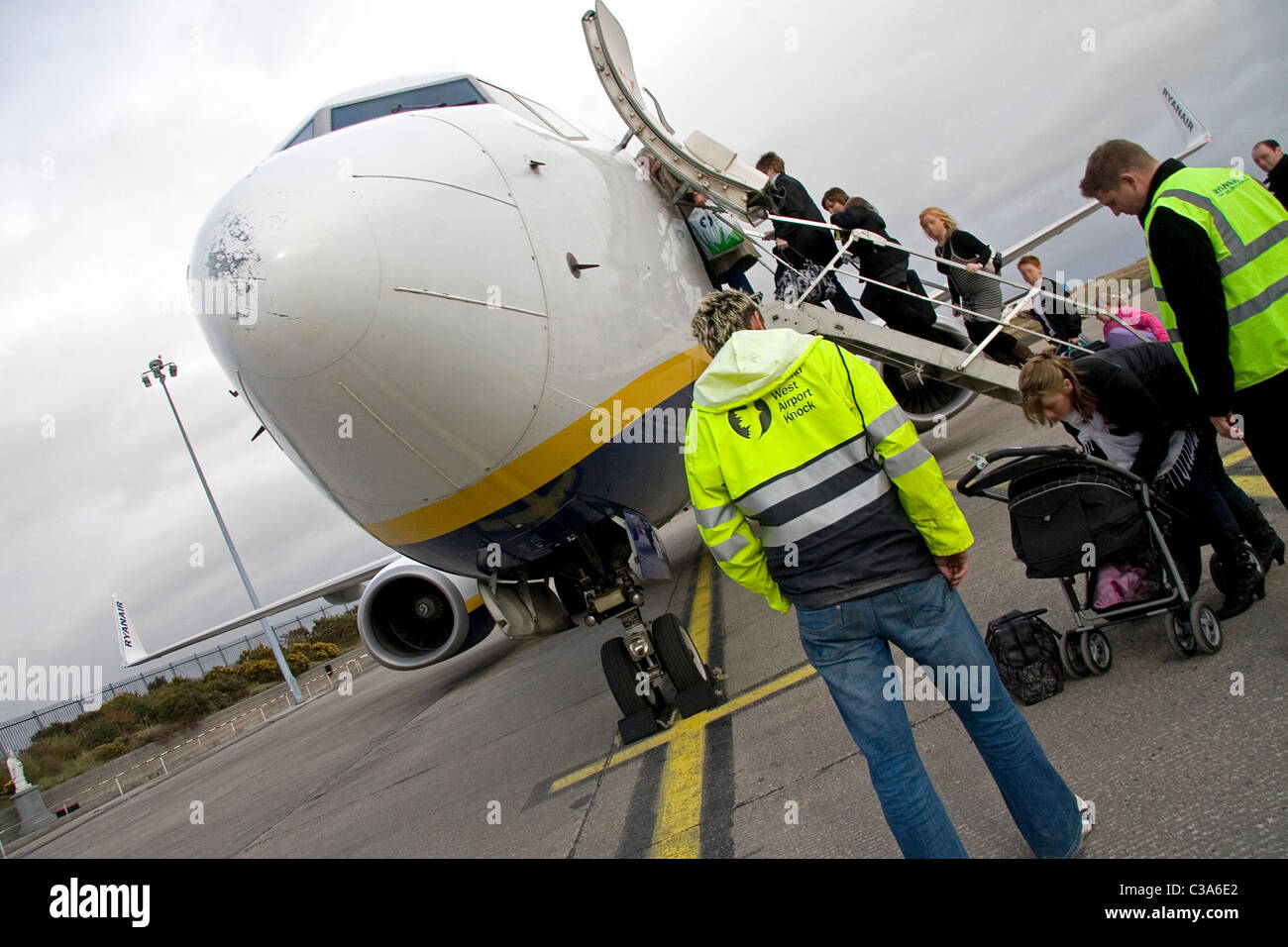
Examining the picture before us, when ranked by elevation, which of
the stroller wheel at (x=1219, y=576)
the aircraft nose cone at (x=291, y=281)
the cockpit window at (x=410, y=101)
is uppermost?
the cockpit window at (x=410, y=101)

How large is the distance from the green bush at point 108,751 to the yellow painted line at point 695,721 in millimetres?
27943

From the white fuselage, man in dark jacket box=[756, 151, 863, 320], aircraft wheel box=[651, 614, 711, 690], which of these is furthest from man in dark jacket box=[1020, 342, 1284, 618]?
man in dark jacket box=[756, 151, 863, 320]

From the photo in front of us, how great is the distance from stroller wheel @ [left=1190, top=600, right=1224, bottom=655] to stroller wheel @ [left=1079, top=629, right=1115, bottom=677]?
0.97 feet

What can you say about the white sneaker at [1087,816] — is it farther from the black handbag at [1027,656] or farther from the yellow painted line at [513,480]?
the yellow painted line at [513,480]

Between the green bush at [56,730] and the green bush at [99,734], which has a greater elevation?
the green bush at [56,730]

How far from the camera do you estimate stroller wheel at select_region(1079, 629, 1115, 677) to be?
10.5 feet

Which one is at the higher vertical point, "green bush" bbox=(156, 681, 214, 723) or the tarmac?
"green bush" bbox=(156, 681, 214, 723)

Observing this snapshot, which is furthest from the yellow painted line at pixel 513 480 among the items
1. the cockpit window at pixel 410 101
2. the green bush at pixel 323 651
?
the green bush at pixel 323 651

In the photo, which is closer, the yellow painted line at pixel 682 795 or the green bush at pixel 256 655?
the yellow painted line at pixel 682 795

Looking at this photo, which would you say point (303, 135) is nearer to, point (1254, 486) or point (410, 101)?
point (410, 101)

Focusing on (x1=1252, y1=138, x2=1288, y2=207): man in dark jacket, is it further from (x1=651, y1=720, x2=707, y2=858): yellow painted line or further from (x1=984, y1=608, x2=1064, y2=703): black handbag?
(x1=651, y1=720, x2=707, y2=858): yellow painted line

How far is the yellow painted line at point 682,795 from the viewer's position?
314 centimetres

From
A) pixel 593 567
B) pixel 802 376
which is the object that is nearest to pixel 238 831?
pixel 593 567

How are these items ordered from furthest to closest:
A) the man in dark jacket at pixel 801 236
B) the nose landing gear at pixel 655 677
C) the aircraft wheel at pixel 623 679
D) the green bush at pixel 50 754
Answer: the green bush at pixel 50 754 < the man in dark jacket at pixel 801 236 < the aircraft wheel at pixel 623 679 < the nose landing gear at pixel 655 677
